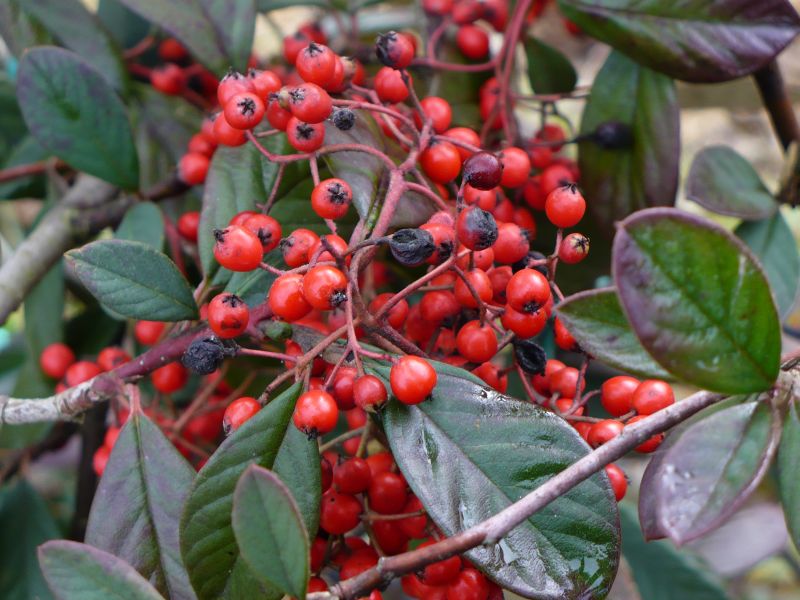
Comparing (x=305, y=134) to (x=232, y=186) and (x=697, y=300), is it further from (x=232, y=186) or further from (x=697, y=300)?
(x=697, y=300)

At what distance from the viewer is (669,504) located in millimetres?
511

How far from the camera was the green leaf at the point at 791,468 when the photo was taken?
57 centimetres

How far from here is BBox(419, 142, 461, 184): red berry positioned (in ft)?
2.66

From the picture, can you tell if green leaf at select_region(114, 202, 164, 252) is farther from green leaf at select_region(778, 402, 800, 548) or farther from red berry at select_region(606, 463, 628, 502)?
green leaf at select_region(778, 402, 800, 548)

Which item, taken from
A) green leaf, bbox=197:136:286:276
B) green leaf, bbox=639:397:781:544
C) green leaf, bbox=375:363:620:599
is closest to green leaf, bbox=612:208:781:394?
green leaf, bbox=639:397:781:544

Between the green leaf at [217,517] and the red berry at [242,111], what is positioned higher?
the red berry at [242,111]

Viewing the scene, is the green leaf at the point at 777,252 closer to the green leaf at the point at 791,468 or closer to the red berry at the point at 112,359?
the green leaf at the point at 791,468

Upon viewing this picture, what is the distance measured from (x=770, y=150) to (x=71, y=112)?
9.80 ft

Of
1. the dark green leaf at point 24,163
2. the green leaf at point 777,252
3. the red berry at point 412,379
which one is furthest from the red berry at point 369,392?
the dark green leaf at point 24,163

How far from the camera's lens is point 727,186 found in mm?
1211

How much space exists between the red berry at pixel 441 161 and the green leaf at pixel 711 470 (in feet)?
1.21

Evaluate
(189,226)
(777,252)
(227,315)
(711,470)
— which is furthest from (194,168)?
(777,252)

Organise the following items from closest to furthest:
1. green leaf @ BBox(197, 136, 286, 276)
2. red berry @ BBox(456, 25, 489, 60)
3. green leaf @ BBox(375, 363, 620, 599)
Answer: green leaf @ BBox(375, 363, 620, 599)
green leaf @ BBox(197, 136, 286, 276)
red berry @ BBox(456, 25, 489, 60)

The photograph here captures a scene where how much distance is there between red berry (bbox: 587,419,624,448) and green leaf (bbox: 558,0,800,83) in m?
0.54
